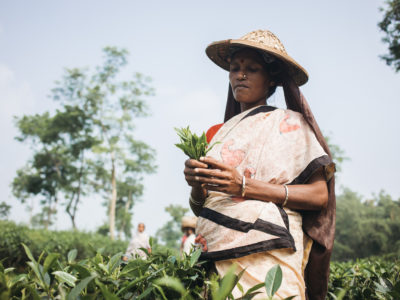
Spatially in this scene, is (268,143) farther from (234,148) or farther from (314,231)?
(314,231)

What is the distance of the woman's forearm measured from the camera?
4.45 feet

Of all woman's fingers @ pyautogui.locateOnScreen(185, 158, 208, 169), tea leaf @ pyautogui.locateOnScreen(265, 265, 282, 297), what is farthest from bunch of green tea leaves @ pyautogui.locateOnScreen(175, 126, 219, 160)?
tea leaf @ pyautogui.locateOnScreen(265, 265, 282, 297)

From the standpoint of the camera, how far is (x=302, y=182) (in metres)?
1.48

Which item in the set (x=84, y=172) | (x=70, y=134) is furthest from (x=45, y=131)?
(x=84, y=172)

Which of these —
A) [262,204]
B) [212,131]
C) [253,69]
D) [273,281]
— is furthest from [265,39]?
[273,281]

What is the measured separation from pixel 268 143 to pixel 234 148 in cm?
17

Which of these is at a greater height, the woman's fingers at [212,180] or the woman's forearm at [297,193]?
the woman's fingers at [212,180]

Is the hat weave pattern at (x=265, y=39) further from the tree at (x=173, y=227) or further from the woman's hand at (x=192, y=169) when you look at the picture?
the tree at (x=173, y=227)

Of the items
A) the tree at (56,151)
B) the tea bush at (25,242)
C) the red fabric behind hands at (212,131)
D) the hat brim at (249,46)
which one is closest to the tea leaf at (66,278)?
the red fabric behind hands at (212,131)

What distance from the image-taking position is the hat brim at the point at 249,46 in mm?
1678

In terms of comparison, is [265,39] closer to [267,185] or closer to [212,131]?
[212,131]

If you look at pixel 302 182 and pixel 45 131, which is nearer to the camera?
pixel 302 182

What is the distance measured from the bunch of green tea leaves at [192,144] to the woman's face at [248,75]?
62cm

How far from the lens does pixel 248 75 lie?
1817mm
